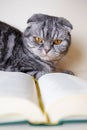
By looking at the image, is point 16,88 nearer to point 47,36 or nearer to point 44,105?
point 44,105

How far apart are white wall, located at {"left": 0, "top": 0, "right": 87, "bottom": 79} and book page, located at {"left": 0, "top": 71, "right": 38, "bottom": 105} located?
50 cm

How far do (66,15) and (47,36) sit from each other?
23cm

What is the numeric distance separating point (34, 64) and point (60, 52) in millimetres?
115

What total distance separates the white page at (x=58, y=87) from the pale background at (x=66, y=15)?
1.48ft

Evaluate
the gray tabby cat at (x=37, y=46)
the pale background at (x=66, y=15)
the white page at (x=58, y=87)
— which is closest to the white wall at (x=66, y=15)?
the pale background at (x=66, y=15)

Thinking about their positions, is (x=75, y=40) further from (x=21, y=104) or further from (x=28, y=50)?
(x=21, y=104)

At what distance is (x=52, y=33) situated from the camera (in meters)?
0.94

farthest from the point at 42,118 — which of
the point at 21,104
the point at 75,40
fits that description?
the point at 75,40

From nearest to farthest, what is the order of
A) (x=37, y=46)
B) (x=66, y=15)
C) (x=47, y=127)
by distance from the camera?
(x=47, y=127)
(x=37, y=46)
(x=66, y=15)

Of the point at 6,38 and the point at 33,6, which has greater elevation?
the point at 33,6

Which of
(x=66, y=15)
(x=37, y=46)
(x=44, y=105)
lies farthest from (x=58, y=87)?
(x=66, y=15)

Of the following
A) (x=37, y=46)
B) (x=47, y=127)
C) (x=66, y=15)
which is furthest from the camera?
(x=66, y=15)

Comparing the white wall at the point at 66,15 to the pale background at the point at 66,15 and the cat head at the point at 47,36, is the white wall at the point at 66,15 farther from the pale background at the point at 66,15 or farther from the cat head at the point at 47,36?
the cat head at the point at 47,36

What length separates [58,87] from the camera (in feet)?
1.71
